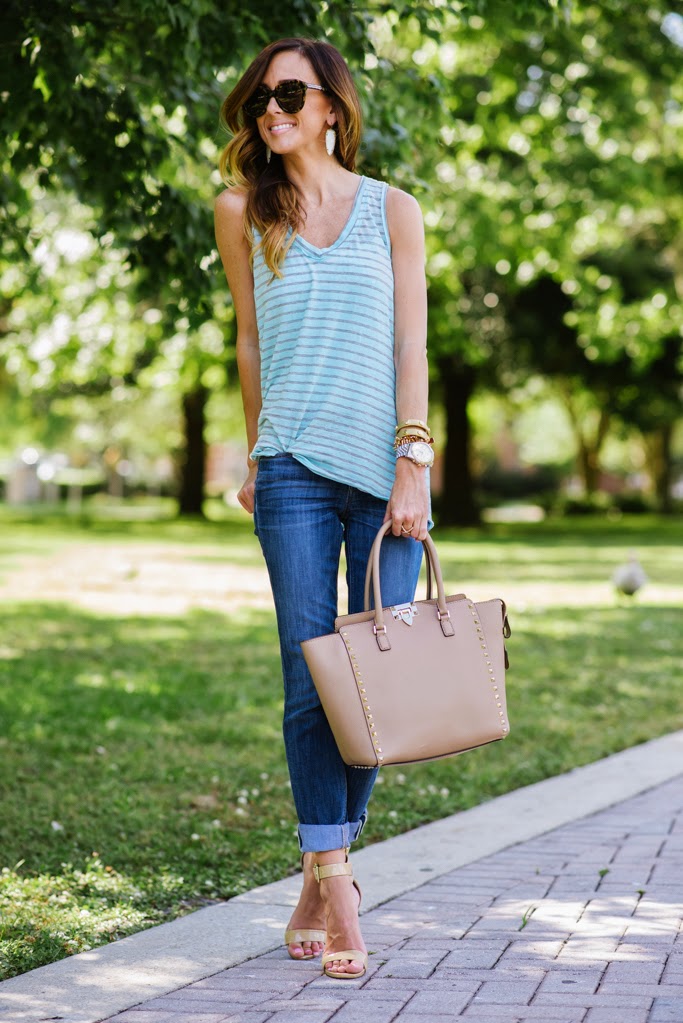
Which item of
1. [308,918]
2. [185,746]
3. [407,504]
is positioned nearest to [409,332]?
[407,504]

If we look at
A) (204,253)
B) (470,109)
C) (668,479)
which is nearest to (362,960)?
(204,253)

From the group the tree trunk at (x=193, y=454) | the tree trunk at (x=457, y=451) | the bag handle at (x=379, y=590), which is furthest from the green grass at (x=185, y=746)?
the tree trunk at (x=193, y=454)

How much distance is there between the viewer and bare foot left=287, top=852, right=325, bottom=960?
3301 mm

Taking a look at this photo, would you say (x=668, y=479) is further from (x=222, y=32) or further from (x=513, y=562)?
(x=222, y=32)

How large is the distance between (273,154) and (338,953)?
1.96m

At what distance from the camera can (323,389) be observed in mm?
3143

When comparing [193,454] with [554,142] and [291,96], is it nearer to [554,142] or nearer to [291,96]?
[554,142]

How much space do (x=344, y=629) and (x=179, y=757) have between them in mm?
3021

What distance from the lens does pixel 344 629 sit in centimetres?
303

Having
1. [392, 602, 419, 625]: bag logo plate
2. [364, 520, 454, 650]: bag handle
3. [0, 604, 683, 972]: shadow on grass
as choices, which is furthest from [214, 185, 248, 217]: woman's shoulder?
[0, 604, 683, 972]: shadow on grass

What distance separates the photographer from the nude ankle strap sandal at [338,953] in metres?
3.12

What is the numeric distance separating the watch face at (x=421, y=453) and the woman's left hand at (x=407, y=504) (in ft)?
0.05

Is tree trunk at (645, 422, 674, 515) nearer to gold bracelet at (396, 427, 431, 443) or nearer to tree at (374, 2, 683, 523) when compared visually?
tree at (374, 2, 683, 523)

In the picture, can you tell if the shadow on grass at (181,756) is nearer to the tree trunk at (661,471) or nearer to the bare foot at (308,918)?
the bare foot at (308,918)
